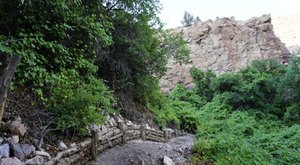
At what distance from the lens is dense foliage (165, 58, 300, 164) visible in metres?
9.74

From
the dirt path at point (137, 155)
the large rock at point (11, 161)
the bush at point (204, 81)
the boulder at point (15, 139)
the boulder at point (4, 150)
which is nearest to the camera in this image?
the large rock at point (11, 161)

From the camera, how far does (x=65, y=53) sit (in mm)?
5875

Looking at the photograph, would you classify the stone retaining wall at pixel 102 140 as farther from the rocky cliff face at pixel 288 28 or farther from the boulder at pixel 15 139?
the rocky cliff face at pixel 288 28

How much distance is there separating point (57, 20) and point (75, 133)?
2362mm

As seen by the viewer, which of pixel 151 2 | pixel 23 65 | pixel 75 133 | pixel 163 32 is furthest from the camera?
pixel 163 32

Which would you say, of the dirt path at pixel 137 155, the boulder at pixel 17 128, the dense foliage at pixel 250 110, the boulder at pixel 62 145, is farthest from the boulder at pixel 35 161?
the dense foliage at pixel 250 110

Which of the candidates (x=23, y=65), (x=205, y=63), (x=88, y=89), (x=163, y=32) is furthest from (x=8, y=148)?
(x=205, y=63)

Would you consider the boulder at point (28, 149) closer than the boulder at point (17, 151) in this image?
No

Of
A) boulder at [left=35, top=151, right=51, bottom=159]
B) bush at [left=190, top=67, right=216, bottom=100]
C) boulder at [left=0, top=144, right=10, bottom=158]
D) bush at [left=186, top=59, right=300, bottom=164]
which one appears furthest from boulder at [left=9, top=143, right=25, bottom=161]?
bush at [left=190, top=67, right=216, bottom=100]

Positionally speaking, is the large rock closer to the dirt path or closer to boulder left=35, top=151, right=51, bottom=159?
boulder left=35, top=151, right=51, bottom=159

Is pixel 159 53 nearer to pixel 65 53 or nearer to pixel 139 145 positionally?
pixel 139 145

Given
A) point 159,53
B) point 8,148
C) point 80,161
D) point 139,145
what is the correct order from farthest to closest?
1. point 159,53
2. point 139,145
3. point 80,161
4. point 8,148

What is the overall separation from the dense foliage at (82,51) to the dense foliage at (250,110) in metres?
3.19

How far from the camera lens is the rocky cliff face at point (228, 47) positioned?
72.9 feet
